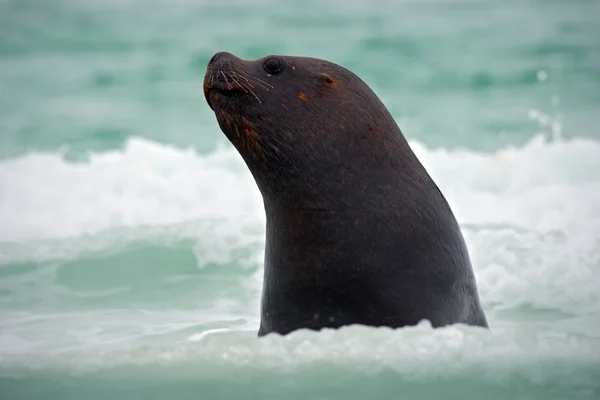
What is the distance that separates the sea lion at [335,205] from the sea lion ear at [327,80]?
0.4 inches

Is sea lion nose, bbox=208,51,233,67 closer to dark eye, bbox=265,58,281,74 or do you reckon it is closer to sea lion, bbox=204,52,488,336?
sea lion, bbox=204,52,488,336

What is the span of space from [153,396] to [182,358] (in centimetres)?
82

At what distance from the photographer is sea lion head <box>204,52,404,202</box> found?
20.4 ft

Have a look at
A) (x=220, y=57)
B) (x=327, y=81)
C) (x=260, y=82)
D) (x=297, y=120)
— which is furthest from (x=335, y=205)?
(x=220, y=57)

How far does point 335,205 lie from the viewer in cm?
615

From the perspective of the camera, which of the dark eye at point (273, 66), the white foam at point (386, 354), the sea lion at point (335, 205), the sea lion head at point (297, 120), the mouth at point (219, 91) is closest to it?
the white foam at point (386, 354)

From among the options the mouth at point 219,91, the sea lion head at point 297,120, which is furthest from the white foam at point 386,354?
the mouth at point 219,91

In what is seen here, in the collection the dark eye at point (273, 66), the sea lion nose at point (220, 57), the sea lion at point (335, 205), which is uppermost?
the sea lion nose at point (220, 57)

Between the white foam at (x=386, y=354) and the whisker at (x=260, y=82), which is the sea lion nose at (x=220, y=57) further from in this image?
the white foam at (x=386, y=354)

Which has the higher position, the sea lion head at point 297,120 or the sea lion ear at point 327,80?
the sea lion ear at point 327,80


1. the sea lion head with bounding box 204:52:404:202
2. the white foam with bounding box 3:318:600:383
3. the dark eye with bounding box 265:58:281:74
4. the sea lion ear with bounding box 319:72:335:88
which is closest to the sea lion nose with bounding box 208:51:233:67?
the sea lion head with bounding box 204:52:404:202

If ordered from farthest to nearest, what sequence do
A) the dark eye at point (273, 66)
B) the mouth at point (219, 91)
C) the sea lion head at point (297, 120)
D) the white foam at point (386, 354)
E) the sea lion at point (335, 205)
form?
the dark eye at point (273, 66) < the mouth at point (219, 91) < the sea lion head at point (297, 120) < the sea lion at point (335, 205) < the white foam at point (386, 354)

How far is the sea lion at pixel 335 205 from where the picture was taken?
19.9 ft

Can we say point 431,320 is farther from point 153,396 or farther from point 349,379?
point 153,396
